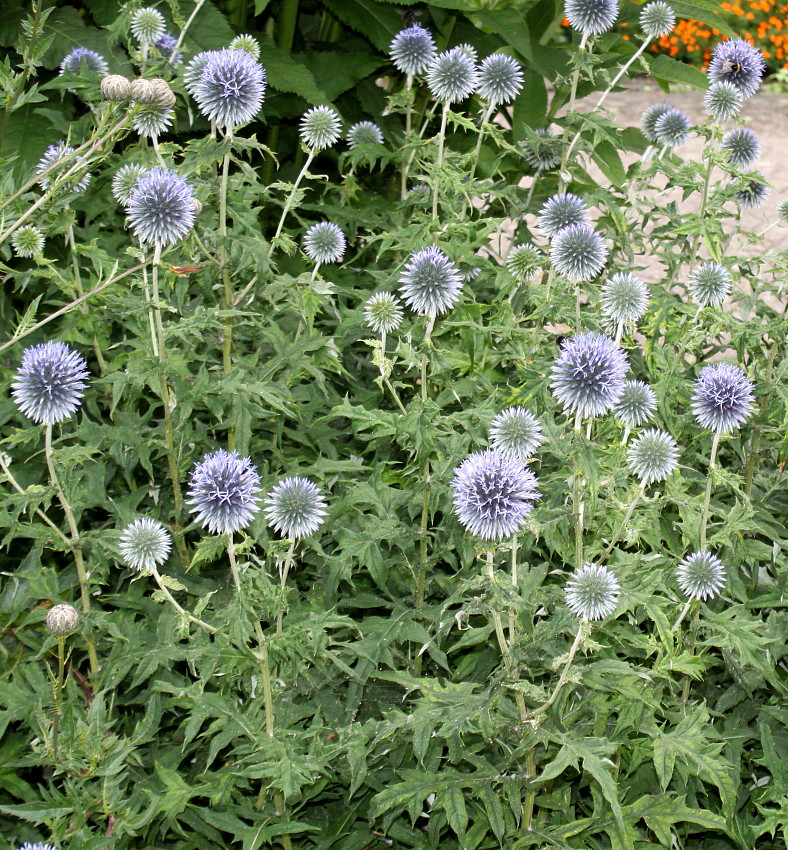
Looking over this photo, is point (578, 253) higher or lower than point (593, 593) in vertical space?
higher

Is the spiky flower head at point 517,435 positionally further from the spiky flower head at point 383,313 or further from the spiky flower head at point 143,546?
the spiky flower head at point 143,546

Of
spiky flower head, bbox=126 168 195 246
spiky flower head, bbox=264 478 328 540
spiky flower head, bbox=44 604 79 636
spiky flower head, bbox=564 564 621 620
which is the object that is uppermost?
spiky flower head, bbox=126 168 195 246

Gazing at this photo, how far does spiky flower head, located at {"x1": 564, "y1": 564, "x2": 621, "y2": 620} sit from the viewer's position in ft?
5.63

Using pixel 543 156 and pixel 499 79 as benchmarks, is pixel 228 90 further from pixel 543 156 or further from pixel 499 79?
pixel 543 156

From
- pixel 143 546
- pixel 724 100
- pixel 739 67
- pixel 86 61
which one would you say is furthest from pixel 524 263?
pixel 86 61

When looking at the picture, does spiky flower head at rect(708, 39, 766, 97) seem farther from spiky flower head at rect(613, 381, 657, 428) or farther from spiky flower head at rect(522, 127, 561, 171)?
spiky flower head at rect(613, 381, 657, 428)

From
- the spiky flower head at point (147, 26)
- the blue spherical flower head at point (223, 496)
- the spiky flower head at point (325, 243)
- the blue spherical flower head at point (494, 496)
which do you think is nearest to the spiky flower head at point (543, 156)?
the spiky flower head at point (325, 243)

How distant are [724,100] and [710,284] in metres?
0.72

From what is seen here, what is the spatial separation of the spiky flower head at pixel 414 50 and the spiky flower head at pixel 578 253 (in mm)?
1027

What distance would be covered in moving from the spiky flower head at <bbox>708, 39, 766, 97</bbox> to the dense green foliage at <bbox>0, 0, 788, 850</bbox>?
38 cm

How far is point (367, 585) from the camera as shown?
244 centimetres

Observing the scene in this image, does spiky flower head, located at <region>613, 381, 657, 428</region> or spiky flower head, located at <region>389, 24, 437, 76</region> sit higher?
spiky flower head, located at <region>389, 24, 437, 76</region>

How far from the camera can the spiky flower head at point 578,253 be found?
2246 millimetres

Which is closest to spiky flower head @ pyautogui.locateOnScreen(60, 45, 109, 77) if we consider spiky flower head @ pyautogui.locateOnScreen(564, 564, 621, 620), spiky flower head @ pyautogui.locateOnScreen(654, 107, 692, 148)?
spiky flower head @ pyautogui.locateOnScreen(654, 107, 692, 148)
